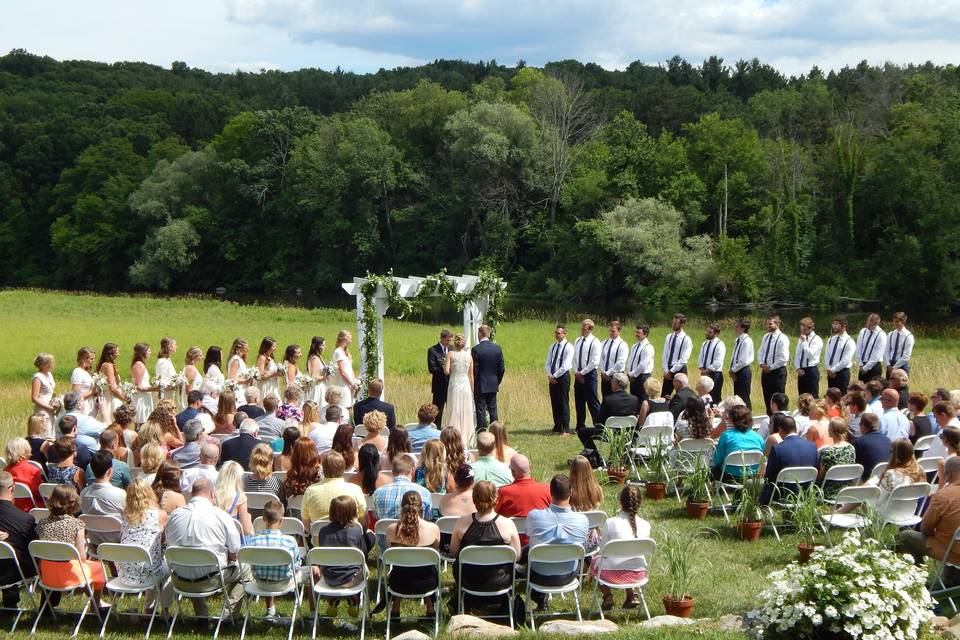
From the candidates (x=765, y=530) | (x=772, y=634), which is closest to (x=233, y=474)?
(x=772, y=634)

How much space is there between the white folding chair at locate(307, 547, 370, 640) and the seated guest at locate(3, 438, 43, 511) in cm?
309

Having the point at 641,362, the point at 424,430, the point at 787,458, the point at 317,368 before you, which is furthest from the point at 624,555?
the point at 641,362

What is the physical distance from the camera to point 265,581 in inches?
271

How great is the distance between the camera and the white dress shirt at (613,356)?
1476 cm

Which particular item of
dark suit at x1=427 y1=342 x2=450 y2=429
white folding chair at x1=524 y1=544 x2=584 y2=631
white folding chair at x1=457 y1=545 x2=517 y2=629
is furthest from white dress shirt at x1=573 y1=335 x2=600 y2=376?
white folding chair at x1=457 y1=545 x2=517 y2=629

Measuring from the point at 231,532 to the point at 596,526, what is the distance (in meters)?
2.75

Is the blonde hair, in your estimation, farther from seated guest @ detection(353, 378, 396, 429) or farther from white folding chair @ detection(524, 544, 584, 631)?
seated guest @ detection(353, 378, 396, 429)

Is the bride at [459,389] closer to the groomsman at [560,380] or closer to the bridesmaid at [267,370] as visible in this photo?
the groomsman at [560,380]

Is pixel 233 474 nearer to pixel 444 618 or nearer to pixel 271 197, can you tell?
pixel 444 618

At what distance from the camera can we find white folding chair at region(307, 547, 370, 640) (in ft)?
21.3

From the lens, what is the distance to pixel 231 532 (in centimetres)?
A: 704

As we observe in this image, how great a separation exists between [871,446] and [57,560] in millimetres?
7144

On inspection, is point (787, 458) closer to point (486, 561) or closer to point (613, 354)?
point (486, 561)

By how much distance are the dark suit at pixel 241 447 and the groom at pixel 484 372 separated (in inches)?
227
